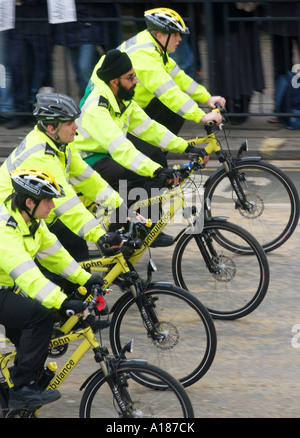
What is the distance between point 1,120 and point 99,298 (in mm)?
6682

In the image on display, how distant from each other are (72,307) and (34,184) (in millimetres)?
734

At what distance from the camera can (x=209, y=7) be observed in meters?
11.4

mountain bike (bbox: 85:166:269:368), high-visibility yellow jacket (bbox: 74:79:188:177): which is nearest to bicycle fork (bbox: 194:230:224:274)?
mountain bike (bbox: 85:166:269:368)

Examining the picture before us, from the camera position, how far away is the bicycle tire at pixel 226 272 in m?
7.41

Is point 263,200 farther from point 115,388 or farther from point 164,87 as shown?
point 115,388

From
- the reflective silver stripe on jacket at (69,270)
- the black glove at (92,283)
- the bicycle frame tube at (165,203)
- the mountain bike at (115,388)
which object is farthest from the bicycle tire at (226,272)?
the mountain bike at (115,388)

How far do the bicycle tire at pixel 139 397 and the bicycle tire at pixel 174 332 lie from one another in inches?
33.4

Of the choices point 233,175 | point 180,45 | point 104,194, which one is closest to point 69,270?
point 104,194

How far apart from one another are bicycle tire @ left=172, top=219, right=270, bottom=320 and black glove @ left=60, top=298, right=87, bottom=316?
2.00 metres

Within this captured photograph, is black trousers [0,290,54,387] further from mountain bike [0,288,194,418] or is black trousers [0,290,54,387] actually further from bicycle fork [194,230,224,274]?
bicycle fork [194,230,224,274]

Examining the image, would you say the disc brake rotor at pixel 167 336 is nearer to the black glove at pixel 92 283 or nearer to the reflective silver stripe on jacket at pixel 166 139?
the black glove at pixel 92 283

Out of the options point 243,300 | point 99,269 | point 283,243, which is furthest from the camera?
point 283,243
